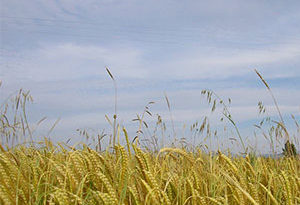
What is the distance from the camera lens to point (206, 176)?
2.36 metres

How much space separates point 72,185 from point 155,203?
1.51 feet

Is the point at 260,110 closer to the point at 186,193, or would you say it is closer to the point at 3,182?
the point at 186,193

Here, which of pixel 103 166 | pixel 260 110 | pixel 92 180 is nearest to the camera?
pixel 92 180

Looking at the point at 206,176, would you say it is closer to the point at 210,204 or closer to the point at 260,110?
the point at 210,204

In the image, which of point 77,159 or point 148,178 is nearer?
point 148,178

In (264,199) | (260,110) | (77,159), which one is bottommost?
(264,199)

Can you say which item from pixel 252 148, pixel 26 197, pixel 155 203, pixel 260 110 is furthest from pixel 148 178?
pixel 252 148

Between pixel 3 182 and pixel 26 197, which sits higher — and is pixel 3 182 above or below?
above

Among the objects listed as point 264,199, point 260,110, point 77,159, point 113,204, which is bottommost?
point 264,199

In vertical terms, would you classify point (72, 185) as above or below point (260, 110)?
below

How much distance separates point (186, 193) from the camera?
1770 mm

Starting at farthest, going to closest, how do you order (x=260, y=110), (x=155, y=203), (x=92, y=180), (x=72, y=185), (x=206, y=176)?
(x=260, y=110)
(x=206, y=176)
(x=92, y=180)
(x=72, y=185)
(x=155, y=203)

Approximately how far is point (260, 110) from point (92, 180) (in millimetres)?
2385

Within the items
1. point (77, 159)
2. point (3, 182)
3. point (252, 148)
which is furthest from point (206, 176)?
point (252, 148)
